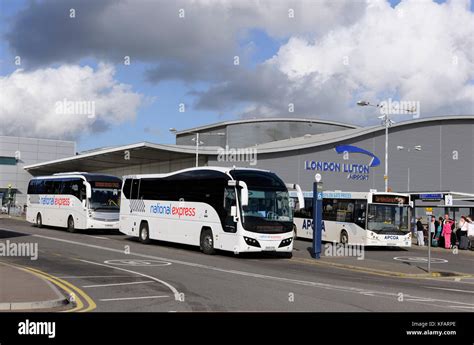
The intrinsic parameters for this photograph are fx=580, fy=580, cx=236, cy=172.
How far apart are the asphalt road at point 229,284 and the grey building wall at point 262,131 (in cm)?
6358

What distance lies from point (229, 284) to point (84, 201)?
66.2ft

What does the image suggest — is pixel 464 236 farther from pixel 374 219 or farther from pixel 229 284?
pixel 229 284

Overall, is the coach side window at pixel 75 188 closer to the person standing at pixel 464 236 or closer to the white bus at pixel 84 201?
the white bus at pixel 84 201

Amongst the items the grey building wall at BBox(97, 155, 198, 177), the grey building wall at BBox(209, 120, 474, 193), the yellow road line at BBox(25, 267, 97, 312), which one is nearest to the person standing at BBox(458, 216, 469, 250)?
the yellow road line at BBox(25, 267, 97, 312)

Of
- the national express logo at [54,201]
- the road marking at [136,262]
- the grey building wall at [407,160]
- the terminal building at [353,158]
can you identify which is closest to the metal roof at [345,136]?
the terminal building at [353,158]

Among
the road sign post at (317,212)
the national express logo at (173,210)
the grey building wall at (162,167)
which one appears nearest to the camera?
the road sign post at (317,212)

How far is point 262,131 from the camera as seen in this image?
284 ft

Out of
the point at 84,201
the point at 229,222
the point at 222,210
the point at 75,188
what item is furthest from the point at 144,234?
the point at 75,188

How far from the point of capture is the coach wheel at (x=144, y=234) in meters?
27.0

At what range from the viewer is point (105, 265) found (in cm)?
1767

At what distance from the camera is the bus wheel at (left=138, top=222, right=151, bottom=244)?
27.0 m

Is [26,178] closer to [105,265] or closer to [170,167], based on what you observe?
[170,167]
